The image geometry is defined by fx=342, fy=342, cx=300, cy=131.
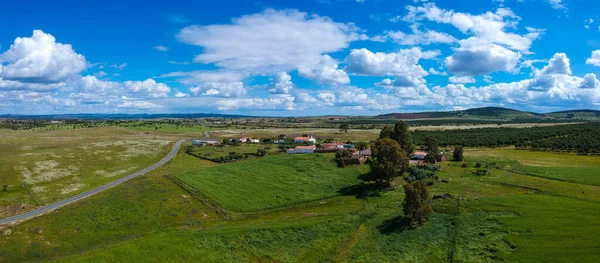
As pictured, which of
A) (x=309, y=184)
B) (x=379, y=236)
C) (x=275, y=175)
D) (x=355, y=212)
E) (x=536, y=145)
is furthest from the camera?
(x=536, y=145)

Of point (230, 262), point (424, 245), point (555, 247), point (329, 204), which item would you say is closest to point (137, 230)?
point (230, 262)

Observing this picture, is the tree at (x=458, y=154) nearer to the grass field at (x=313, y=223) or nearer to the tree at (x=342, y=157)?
the grass field at (x=313, y=223)

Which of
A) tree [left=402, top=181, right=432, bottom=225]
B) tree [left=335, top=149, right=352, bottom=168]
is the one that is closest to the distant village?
tree [left=335, top=149, right=352, bottom=168]

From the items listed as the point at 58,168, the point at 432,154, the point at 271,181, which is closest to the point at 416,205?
the point at 271,181

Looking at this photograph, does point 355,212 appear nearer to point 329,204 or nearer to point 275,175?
point 329,204

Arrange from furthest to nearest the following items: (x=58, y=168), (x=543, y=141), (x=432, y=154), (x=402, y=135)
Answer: (x=543, y=141) < (x=402, y=135) < (x=432, y=154) < (x=58, y=168)

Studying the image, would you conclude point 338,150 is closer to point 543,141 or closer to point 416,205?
point 416,205

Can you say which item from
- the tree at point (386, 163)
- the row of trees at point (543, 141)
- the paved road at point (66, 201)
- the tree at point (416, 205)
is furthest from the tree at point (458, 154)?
the paved road at point (66, 201)
